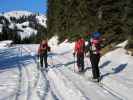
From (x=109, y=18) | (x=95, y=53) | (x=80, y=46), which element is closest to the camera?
(x=95, y=53)

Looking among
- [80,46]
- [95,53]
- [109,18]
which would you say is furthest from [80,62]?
[109,18]

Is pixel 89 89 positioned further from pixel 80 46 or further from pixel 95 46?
pixel 80 46

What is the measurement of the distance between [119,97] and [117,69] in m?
7.10

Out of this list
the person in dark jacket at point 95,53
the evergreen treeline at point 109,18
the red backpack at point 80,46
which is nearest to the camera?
the person in dark jacket at point 95,53

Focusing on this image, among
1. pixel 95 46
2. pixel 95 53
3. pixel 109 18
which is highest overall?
pixel 109 18

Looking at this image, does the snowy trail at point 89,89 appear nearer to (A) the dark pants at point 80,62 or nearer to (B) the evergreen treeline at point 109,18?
(A) the dark pants at point 80,62

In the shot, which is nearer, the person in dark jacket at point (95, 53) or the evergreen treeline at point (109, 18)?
the person in dark jacket at point (95, 53)

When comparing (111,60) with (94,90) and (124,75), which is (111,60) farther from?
(94,90)

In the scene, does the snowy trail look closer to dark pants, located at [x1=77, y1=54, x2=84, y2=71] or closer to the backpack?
the backpack

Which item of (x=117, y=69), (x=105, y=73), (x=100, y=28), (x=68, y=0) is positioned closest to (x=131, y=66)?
(x=117, y=69)

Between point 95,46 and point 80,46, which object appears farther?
point 80,46

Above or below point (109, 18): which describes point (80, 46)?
below

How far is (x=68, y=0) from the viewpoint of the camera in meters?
46.6

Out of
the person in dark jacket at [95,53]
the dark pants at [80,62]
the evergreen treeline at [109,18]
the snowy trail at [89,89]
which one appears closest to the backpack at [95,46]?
the person in dark jacket at [95,53]
